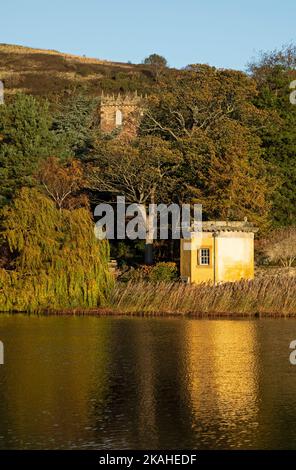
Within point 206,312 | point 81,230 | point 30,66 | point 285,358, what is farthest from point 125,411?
point 30,66

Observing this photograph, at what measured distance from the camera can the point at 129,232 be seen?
160ft

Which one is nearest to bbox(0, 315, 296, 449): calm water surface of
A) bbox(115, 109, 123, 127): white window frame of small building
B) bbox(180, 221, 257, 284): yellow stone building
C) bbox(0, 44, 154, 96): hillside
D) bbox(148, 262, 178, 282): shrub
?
bbox(148, 262, 178, 282): shrub

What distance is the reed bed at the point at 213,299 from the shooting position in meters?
36.1

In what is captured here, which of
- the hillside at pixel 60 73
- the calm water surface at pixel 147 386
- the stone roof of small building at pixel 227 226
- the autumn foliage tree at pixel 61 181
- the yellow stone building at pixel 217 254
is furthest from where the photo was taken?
the hillside at pixel 60 73

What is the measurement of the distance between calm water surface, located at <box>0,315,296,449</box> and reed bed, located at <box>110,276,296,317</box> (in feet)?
9.45

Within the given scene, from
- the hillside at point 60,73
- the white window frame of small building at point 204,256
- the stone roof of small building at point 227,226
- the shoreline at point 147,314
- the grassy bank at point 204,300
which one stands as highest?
the hillside at point 60,73

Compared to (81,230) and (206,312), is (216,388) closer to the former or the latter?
(206,312)

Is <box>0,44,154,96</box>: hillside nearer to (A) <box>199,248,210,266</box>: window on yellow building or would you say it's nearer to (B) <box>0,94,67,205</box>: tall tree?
(B) <box>0,94,67,205</box>: tall tree

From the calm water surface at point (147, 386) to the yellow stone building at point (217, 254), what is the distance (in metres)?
8.55

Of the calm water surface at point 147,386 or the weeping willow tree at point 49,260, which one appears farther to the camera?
the weeping willow tree at point 49,260

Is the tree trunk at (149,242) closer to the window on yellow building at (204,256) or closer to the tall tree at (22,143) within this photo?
the window on yellow building at (204,256)

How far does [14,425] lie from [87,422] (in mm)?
1351
